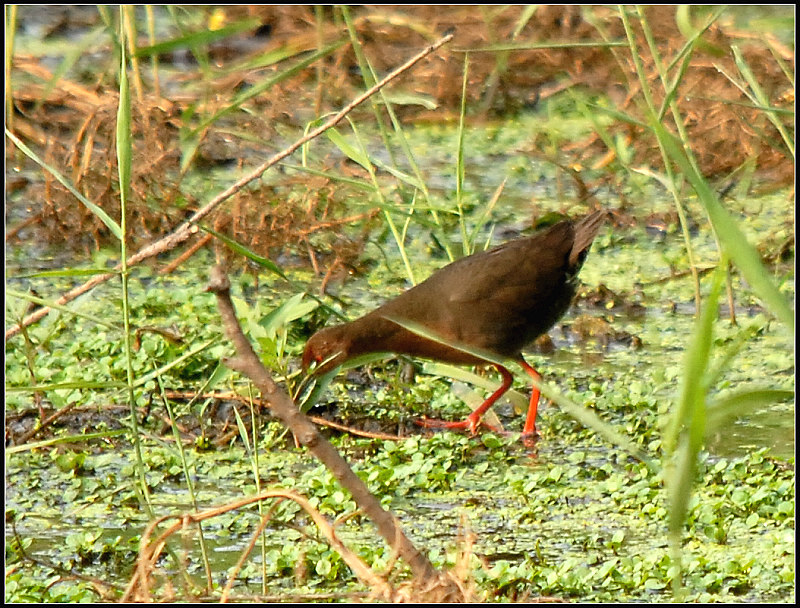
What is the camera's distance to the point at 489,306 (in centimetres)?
420

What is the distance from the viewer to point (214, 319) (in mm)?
4766

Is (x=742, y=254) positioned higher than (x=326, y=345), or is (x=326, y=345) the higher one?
(x=742, y=254)

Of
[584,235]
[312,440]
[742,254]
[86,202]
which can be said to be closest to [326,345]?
[584,235]

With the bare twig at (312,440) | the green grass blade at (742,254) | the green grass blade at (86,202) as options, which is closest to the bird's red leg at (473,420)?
the green grass blade at (86,202)

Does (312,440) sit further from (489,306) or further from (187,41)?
(489,306)

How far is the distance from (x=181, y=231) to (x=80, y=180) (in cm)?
280

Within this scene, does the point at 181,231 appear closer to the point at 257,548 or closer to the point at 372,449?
the point at 257,548

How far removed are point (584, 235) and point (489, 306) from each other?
0.40 metres

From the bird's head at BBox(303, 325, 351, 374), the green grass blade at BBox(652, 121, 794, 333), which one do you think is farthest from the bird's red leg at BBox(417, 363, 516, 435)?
the green grass blade at BBox(652, 121, 794, 333)

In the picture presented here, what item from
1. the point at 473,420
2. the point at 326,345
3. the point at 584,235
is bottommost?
the point at 473,420

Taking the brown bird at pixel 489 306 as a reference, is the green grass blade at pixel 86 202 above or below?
above

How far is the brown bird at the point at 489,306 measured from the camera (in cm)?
418

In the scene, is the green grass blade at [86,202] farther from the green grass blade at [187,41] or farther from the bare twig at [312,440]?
the bare twig at [312,440]

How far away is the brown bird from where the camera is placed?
4184mm
